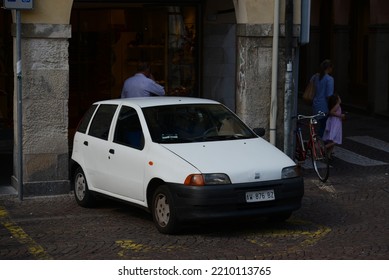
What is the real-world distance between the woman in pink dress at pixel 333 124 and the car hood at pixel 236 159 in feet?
17.6

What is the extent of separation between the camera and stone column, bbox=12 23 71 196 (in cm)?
1404

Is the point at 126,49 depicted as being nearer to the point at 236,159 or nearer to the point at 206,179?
the point at 236,159

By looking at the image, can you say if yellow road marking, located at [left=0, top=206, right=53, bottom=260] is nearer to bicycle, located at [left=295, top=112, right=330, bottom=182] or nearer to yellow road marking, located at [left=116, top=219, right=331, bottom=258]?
yellow road marking, located at [left=116, top=219, right=331, bottom=258]

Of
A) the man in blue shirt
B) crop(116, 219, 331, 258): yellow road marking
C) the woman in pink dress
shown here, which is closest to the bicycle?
the woman in pink dress

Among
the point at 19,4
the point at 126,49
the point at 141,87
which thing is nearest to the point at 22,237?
the point at 19,4

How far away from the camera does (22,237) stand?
1145 centimetres

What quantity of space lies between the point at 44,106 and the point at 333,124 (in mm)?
5597

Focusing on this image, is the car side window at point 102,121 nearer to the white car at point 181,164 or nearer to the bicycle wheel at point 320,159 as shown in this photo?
the white car at point 181,164

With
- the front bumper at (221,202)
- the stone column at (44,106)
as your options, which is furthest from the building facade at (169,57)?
the front bumper at (221,202)

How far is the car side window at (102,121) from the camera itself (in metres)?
12.9

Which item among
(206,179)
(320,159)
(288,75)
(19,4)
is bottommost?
(320,159)

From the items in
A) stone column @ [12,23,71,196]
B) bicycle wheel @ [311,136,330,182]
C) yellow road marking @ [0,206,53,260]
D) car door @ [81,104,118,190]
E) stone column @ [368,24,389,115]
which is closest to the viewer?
yellow road marking @ [0,206,53,260]

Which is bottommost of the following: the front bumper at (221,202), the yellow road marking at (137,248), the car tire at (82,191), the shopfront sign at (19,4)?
the yellow road marking at (137,248)

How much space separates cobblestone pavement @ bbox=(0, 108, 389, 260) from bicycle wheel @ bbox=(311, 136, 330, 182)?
0.86 ft
